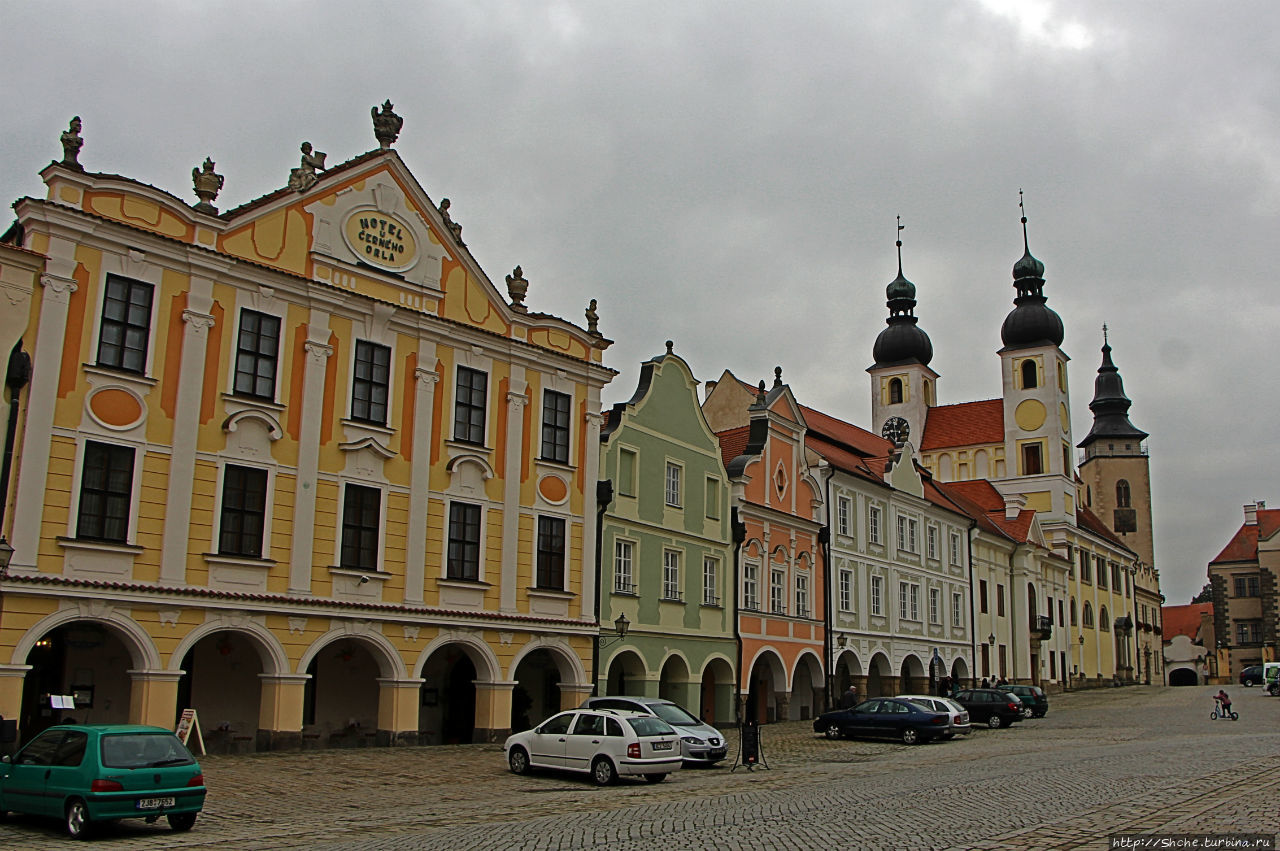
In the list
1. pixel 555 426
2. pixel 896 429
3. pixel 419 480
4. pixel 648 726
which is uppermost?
pixel 896 429

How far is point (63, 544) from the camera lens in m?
23.9

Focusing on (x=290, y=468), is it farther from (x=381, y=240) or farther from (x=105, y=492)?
(x=381, y=240)

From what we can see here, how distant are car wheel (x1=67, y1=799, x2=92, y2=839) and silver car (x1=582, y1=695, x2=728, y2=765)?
499 inches

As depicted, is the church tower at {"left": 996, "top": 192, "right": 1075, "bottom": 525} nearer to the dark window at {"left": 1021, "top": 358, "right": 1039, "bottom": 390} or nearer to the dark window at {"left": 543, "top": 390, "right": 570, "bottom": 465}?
the dark window at {"left": 1021, "top": 358, "right": 1039, "bottom": 390}

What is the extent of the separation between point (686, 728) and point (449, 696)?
29.5 feet

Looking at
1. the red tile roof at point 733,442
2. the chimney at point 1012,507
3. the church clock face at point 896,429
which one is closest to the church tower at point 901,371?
the church clock face at point 896,429

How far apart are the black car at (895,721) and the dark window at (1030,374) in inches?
2471

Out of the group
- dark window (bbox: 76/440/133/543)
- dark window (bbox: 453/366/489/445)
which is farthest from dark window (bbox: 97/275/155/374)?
dark window (bbox: 453/366/489/445)

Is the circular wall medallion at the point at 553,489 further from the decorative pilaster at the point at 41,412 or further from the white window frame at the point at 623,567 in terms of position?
the decorative pilaster at the point at 41,412

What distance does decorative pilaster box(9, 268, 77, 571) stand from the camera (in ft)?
76.9

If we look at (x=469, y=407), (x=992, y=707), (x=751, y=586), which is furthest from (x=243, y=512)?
(x=992, y=707)

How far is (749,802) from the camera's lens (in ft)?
62.0

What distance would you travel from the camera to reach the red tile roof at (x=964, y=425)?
94613 mm

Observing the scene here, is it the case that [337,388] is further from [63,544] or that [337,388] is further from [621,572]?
[621,572]
